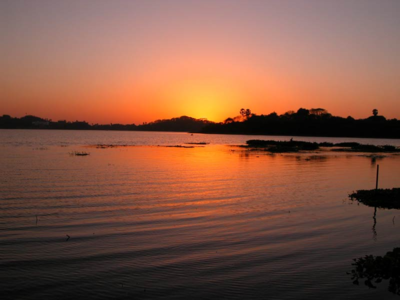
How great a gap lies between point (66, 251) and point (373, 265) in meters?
10.6

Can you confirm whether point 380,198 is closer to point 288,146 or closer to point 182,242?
point 182,242

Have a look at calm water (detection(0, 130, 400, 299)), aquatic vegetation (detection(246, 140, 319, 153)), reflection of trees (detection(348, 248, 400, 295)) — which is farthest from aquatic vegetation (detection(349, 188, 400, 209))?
aquatic vegetation (detection(246, 140, 319, 153))

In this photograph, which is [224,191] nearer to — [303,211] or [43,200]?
[303,211]

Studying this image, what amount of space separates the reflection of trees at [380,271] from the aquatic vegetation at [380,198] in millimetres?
11302

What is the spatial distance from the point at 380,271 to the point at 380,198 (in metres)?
13.4

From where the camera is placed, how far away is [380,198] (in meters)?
22.7

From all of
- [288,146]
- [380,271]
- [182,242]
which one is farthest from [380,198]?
[288,146]

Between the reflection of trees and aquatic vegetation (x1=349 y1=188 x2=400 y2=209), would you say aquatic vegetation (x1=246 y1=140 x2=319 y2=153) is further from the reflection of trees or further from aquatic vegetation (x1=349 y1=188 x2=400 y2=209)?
the reflection of trees

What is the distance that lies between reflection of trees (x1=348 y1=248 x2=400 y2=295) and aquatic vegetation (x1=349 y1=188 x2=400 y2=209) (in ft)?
37.1

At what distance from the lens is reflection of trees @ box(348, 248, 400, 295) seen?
10242 mm

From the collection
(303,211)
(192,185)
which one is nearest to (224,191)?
(192,185)

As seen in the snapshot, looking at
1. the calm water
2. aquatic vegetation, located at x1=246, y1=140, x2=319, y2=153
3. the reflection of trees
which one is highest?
aquatic vegetation, located at x1=246, y1=140, x2=319, y2=153

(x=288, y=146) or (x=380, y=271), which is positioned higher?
(x=288, y=146)

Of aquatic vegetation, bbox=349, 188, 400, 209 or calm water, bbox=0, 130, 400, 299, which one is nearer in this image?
calm water, bbox=0, 130, 400, 299
